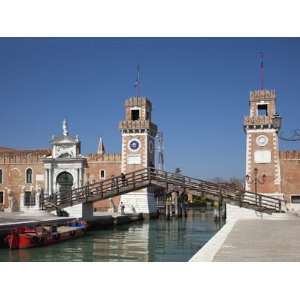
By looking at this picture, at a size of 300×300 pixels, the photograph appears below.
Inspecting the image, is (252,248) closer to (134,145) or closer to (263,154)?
(263,154)

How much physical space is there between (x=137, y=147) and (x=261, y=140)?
761cm

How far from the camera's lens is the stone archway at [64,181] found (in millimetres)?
31000

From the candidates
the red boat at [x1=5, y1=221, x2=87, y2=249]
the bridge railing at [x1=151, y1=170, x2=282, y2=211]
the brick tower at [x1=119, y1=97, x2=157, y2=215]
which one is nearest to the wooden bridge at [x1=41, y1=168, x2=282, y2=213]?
the bridge railing at [x1=151, y1=170, x2=282, y2=211]

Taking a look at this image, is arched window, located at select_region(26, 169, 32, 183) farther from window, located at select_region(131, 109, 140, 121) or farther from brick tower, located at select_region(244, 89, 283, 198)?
brick tower, located at select_region(244, 89, 283, 198)

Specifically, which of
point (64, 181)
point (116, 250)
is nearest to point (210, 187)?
point (116, 250)

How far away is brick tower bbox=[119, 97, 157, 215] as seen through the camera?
1245 inches

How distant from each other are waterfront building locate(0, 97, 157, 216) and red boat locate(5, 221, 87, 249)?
1367cm

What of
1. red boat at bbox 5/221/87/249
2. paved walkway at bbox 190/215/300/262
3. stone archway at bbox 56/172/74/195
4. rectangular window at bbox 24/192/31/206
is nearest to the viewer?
paved walkway at bbox 190/215/300/262
